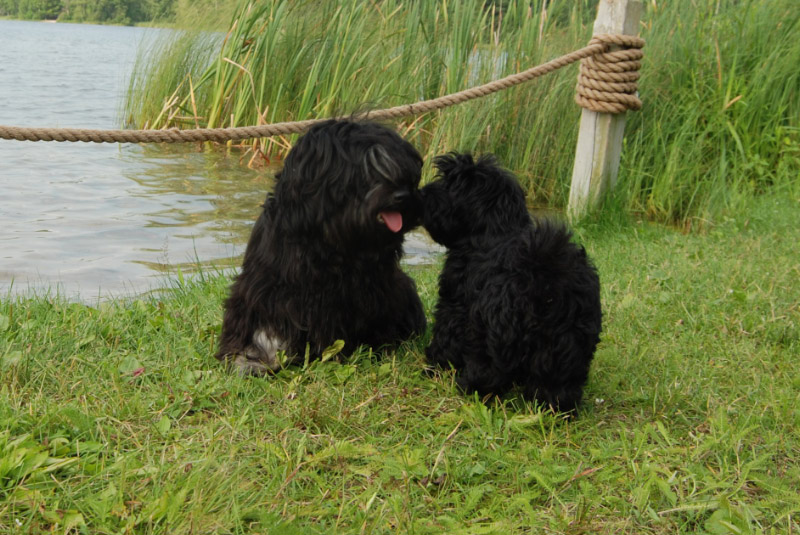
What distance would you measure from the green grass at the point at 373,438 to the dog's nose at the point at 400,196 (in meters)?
0.83

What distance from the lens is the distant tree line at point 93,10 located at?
39.9 ft

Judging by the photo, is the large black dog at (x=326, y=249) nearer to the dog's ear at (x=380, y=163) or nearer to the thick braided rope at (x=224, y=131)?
the dog's ear at (x=380, y=163)

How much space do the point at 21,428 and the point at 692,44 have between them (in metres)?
7.04

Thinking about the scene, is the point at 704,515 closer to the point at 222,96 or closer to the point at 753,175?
the point at 753,175

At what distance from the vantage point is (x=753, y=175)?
7586 mm

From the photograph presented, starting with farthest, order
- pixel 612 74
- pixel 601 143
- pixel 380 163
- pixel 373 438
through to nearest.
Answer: pixel 601 143, pixel 612 74, pixel 380 163, pixel 373 438

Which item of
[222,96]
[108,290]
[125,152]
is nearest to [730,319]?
[108,290]

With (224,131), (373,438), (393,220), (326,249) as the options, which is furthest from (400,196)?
(224,131)

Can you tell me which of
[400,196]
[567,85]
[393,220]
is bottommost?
[393,220]

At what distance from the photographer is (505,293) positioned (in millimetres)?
2986

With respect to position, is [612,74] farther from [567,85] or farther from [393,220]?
[393,220]

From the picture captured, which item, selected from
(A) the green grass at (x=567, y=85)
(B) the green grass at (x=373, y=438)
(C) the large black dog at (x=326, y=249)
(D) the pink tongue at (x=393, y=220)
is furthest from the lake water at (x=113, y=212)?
(D) the pink tongue at (x=393, y=220)

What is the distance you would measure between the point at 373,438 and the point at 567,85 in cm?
523

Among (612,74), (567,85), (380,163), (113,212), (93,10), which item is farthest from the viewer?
(93,10)
